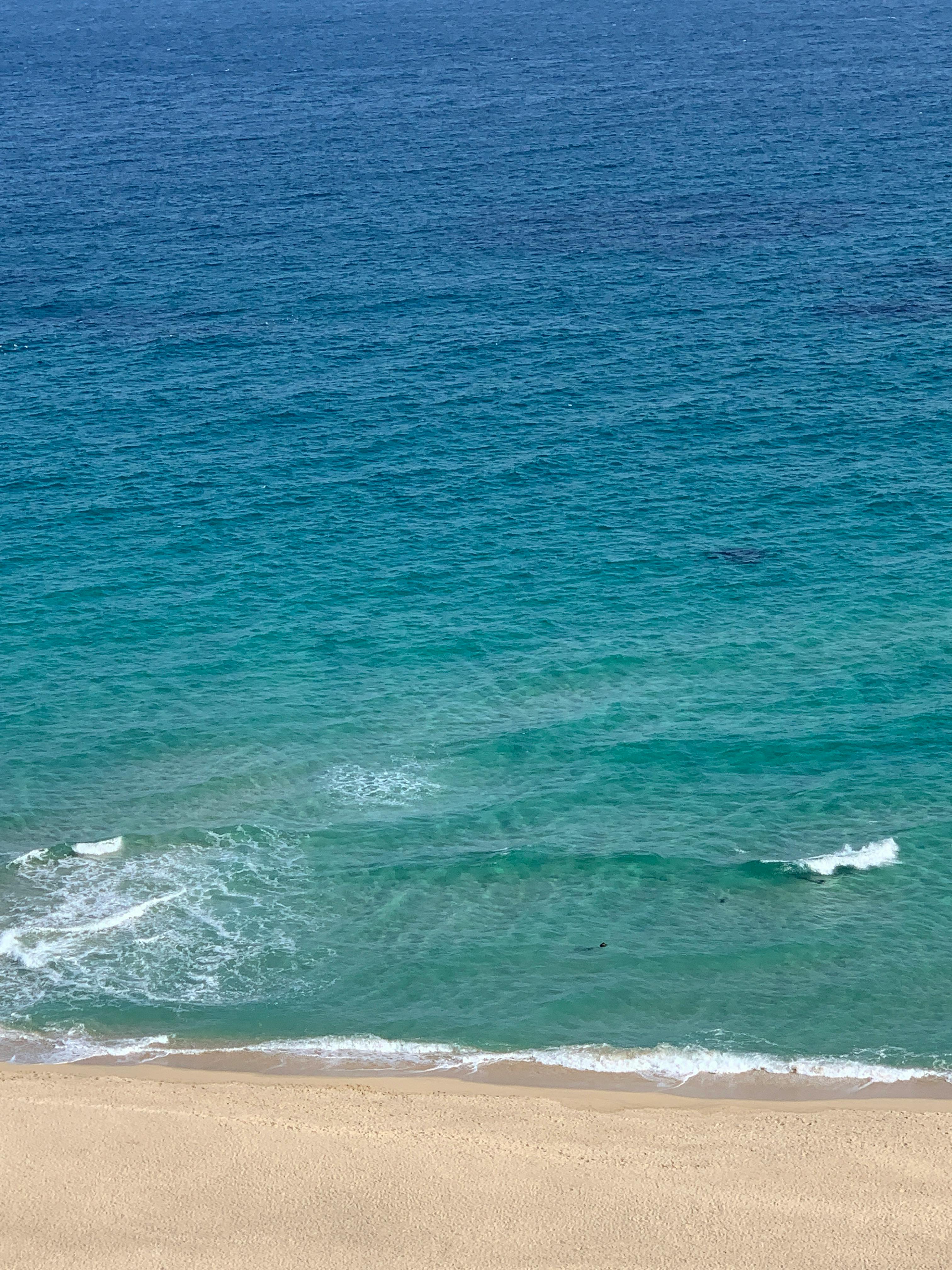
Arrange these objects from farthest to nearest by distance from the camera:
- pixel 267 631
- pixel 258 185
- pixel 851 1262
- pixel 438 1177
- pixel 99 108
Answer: pixel 99 108
pixel 258 185
pixel 267 631
pixel 438 1177
pixel 851 1262

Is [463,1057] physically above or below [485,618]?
below

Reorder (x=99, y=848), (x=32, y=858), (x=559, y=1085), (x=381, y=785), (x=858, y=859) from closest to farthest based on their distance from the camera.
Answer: (x=559, y=1085)
(x=858, y=859)
(x=32, y=858)
(x=99, y=848)
(x=381, y=785)

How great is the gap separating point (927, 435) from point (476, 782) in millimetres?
46700

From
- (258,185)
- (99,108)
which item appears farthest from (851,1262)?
(99,108)

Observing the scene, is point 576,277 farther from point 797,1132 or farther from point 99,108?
point 99,108

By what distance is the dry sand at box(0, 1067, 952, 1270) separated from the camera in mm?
41969

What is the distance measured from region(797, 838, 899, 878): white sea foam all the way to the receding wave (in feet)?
34.9

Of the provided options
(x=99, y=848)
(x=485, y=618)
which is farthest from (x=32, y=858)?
(x=485, y=618)

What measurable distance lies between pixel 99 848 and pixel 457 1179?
2489 cm

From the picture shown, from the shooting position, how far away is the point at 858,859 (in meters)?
60.0

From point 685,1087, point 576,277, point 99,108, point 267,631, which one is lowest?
point 685,1087

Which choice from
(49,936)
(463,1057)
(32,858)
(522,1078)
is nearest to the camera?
(522,1078)

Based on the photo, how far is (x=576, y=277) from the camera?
12244 cm

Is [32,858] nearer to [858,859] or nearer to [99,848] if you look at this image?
[99,848]
